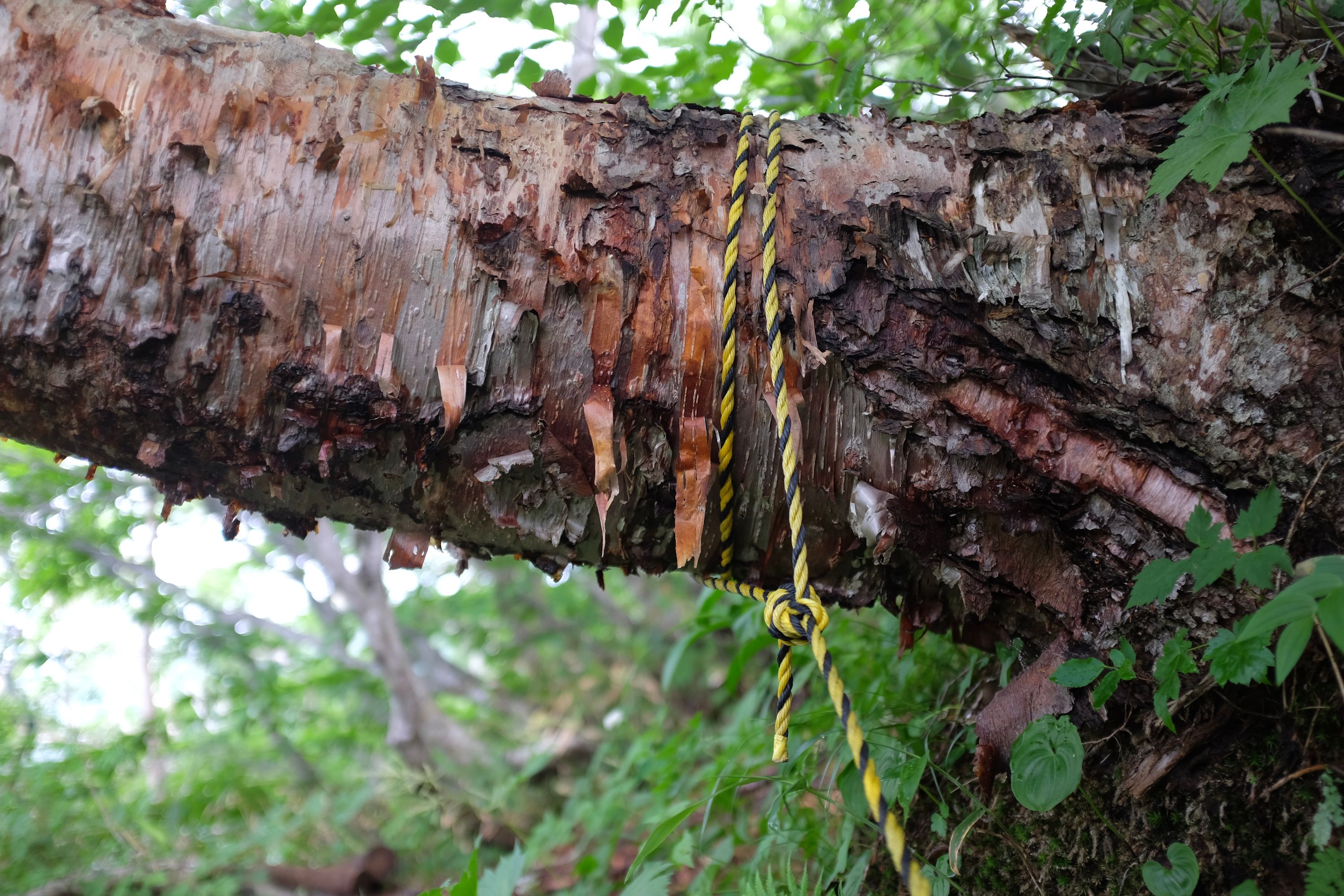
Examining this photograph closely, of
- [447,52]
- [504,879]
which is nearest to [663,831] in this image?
[504,879]

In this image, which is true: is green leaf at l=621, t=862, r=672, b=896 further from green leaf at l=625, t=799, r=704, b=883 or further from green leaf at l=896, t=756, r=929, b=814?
green leaf at l=896, t=756, r=929, b=814

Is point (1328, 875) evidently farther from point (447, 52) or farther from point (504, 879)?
point (447, 52)

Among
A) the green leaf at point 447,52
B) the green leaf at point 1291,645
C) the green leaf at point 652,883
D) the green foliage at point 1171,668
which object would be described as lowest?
the green leaf at point 652,883

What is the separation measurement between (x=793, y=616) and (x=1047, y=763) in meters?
0.38

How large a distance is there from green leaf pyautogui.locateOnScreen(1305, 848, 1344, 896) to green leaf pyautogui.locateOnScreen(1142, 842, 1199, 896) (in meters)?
0.12

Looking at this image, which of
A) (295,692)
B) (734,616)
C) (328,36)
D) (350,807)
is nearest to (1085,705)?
(734,616)

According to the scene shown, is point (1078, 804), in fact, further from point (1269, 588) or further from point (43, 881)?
point (43, 881)

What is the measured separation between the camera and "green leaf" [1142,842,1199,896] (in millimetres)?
917

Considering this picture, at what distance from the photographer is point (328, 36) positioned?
1705 millimetres

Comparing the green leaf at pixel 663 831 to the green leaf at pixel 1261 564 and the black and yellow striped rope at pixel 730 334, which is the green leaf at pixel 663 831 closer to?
the black and yellow striped rope at pixel 730 334

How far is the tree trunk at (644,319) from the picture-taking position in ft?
3.20

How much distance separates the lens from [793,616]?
0.99m

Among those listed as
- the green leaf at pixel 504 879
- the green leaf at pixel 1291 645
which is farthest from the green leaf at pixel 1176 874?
the green leaf at pixel 504 879

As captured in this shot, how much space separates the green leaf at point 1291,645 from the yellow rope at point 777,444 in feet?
1.32
